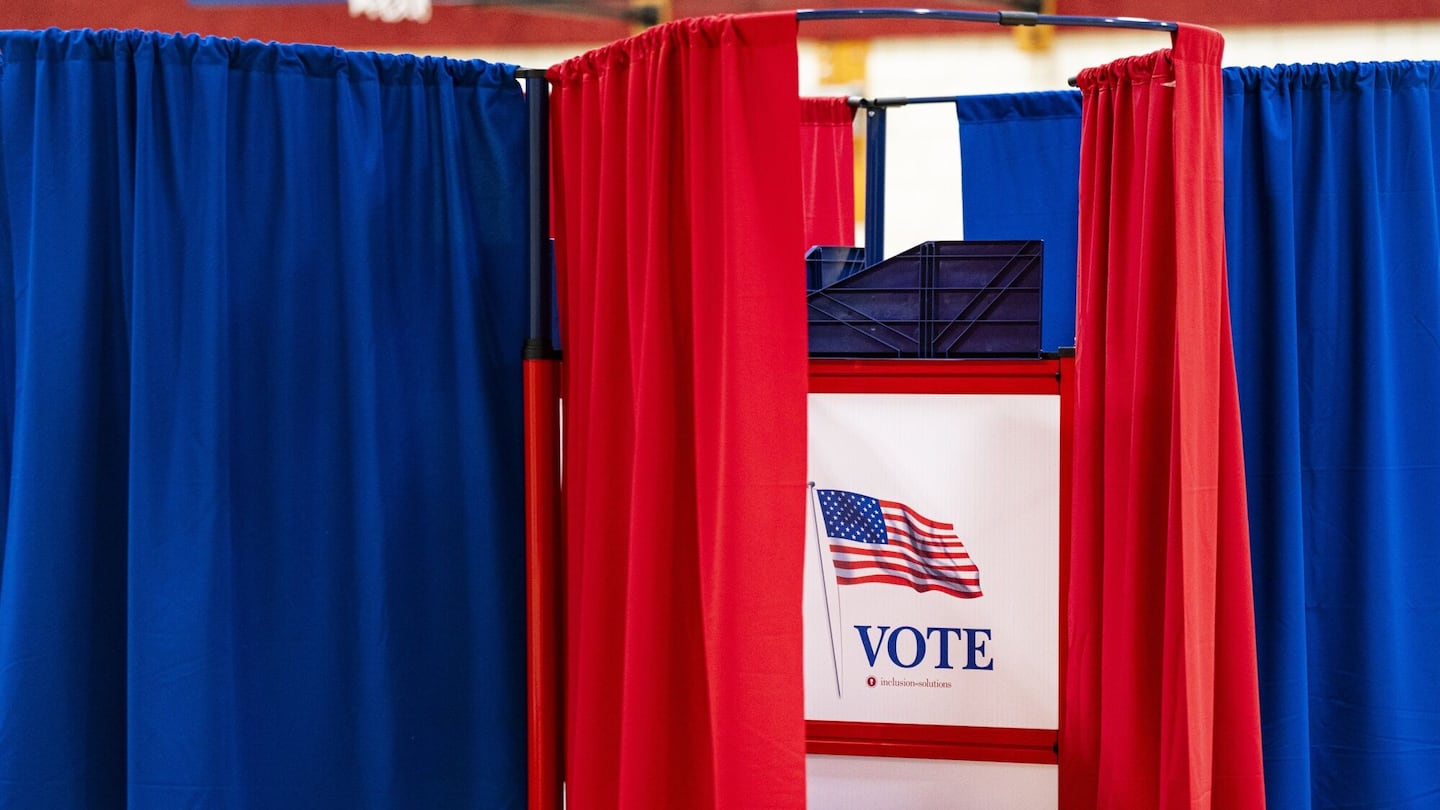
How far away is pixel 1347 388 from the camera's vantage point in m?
2.14

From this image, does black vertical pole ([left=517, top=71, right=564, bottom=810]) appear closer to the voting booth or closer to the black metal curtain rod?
the voting booth

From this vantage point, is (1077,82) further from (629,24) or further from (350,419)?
(629,24)

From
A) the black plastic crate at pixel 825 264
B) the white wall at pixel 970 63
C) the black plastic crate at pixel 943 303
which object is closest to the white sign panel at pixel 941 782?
the black plastic crate at pixel 943 303

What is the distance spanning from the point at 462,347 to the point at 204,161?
20.0 inches

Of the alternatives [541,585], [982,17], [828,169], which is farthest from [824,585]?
[828,169]

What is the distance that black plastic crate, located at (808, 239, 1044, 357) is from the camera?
2020mm

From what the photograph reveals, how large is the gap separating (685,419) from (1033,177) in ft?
4.23

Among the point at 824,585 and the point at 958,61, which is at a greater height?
the point at 958,61

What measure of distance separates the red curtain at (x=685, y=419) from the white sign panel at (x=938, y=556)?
0.41 meters

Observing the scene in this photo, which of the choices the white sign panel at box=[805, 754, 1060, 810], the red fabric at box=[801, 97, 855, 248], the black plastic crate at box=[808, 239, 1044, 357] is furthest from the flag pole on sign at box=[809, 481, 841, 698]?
the red fabric at box=[801, 97, 855, 248]

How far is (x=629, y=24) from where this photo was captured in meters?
3.58

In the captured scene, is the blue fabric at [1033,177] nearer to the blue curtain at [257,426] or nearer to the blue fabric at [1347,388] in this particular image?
the blue fabric at [1347,388]

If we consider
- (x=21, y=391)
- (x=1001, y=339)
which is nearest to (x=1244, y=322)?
(x=1001, y=339)

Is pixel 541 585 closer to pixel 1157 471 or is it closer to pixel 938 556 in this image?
pixel 938 556
